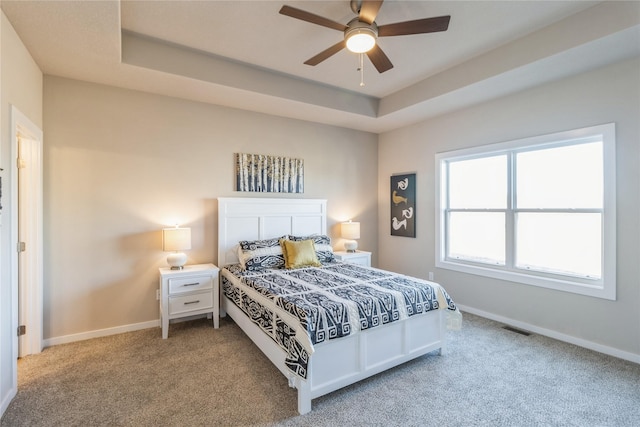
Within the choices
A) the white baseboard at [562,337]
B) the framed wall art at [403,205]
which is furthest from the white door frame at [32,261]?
the white baseboard at [562,337]

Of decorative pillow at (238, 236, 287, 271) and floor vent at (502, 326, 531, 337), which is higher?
decorative pillow at (238, 236, 287, 271)

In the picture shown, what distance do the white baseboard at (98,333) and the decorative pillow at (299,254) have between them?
5.62 feet

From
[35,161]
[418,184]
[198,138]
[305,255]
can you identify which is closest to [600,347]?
[418,184]

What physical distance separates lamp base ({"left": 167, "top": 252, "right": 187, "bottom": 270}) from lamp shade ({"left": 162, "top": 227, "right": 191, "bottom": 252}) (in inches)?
4.0

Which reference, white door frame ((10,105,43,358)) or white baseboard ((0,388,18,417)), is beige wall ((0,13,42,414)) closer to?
white baseboard ((0,388,18,417))

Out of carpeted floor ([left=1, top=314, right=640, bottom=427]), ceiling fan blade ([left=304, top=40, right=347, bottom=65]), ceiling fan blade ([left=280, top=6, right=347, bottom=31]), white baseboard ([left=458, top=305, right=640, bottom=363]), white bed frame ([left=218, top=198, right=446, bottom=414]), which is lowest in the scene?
carpeted floor ([left=1, top=314, right=640, bottom=427])

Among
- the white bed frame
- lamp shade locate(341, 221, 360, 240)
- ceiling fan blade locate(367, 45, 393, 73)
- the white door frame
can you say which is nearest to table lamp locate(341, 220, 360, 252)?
lamp shade locate(341, 221, 360, 240)

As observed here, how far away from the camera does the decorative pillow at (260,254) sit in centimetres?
363

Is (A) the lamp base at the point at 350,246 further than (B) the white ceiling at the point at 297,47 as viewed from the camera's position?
Yes

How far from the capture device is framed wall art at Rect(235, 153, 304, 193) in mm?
4121

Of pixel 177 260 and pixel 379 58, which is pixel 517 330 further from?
pixel 177 260

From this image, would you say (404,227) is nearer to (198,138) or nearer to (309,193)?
(309,193)

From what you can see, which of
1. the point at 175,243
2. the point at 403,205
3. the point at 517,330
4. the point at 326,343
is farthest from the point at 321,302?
the point at 403,205

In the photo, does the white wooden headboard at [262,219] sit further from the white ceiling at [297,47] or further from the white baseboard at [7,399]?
the white baseboard at [7,399]
